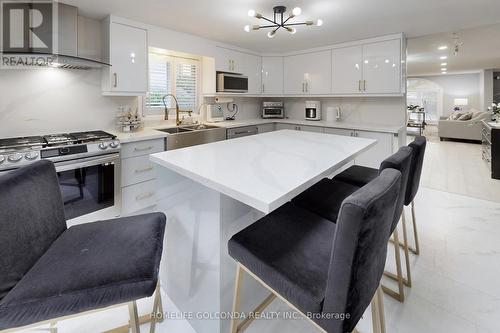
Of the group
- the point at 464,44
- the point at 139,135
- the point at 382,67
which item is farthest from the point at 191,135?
the point at 464,44

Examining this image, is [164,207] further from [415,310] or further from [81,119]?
[81,119]

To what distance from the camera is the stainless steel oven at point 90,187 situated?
2311mm

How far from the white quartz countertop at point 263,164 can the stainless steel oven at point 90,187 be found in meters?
1.17

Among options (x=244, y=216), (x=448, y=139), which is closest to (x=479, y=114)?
(x=448, y=139)

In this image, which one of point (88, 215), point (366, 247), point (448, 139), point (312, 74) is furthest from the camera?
point (448, 139)

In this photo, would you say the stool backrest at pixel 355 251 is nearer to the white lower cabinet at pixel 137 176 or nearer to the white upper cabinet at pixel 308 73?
the white lower cabinet at pixel 137 176

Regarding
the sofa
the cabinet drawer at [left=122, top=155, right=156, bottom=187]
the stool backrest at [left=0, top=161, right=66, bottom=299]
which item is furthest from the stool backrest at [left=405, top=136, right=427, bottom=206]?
the sofa

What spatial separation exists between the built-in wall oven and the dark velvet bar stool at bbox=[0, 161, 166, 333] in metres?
1.25

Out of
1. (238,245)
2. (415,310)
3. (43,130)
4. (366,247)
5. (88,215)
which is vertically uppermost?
(43,130)

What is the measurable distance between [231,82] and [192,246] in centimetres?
314

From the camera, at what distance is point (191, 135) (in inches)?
129

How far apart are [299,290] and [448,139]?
956 centimetres

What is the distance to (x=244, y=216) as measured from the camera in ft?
4.49

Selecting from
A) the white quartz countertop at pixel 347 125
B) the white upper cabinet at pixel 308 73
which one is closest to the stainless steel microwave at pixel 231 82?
the white quartz countertop at pixel 347 125
